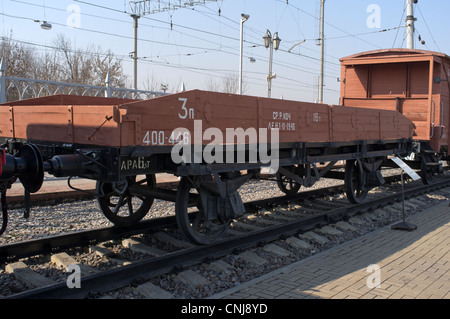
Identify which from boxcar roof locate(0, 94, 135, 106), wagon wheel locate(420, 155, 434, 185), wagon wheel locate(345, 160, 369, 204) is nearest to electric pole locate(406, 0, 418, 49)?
wagon wheel locate(420, 155, 434, 185)

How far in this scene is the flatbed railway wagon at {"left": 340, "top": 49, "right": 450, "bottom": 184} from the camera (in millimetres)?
11461

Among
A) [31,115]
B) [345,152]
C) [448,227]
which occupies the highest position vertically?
[31,115]

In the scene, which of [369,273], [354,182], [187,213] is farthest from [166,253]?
[354,182]

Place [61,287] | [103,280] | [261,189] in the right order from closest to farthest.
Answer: [61,287] → [103,280] → [261,189]

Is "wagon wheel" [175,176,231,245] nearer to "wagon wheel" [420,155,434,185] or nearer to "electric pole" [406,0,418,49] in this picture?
"wagon wheel" [420,155,434,185]

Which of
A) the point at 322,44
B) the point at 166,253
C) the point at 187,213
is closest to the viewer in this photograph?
the point at 187,213

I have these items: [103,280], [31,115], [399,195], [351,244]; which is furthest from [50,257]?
[399,195]

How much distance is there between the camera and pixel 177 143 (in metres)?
4.73

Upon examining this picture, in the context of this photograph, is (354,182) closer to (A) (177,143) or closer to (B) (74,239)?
(A) (177,143)

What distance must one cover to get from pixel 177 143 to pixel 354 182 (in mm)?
5871

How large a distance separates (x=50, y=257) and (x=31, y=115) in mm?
1800

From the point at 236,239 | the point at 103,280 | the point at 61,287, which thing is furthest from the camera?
the point at 236,239
